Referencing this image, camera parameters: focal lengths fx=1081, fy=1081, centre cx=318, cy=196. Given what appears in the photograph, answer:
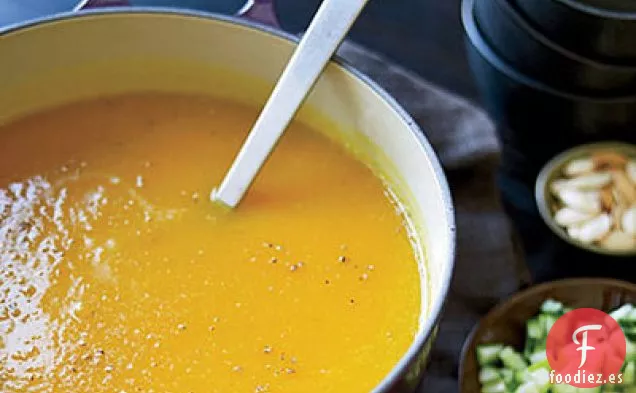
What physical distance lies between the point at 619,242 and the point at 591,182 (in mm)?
82

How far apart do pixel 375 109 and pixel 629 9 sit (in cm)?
27

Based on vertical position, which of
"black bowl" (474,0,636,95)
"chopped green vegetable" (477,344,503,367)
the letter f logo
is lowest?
"chopped green vegetable" (477,344,503,367)

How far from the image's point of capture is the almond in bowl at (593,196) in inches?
45.9

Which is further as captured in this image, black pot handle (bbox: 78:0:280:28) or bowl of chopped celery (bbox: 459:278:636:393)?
black pot handle (bbox: 78:0:280:28)

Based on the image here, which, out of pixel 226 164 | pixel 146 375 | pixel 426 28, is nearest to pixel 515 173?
pixel 426 28

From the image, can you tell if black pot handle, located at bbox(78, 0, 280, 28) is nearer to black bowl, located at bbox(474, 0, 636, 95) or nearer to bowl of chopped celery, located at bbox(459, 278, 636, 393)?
black bowl, located at bbox(474, 0, 636, 95)

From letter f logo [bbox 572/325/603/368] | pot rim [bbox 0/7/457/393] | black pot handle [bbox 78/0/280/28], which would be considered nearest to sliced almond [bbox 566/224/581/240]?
letter f logo [bbox 572/325/603/368]

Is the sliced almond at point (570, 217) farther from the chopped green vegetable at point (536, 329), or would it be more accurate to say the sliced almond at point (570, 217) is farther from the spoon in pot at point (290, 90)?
A: the spoon in pot at point (290, 90)

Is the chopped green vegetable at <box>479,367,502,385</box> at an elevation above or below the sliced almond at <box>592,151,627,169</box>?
below

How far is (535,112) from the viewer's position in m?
1.18

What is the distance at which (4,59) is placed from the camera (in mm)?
1152

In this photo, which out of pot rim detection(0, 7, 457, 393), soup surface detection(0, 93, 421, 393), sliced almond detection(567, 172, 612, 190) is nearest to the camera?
pot rim detection(0, 7, 457, 393)

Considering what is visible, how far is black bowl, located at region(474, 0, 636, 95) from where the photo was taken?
1.10 metres

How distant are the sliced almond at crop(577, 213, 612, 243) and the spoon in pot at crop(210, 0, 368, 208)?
1.13 ft
